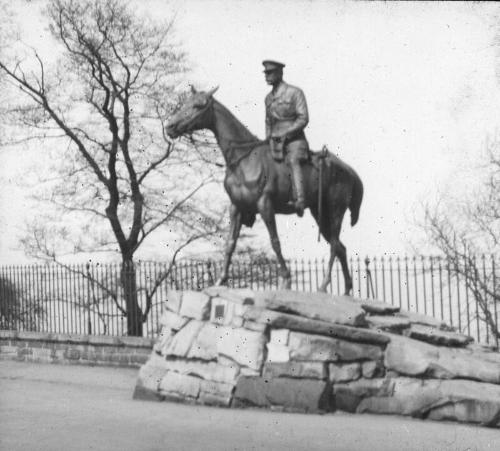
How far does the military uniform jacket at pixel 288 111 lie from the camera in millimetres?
12320

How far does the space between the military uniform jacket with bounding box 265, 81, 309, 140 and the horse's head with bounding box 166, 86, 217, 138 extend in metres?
0.94

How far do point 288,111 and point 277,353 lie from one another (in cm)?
366

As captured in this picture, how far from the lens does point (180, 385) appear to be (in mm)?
11805

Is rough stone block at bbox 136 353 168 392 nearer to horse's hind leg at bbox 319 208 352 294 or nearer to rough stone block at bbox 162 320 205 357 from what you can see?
rough stone block at bbox 162 320 205 357

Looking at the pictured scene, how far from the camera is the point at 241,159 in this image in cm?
1239

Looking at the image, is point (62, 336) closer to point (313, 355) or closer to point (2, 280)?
point (2, 280)

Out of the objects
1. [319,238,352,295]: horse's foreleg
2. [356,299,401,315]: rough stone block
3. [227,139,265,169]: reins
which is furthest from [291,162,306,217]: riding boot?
[356,299,401,315]: rough stone block

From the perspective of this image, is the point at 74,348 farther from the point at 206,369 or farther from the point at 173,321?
the point at 206,369

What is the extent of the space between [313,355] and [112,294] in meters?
9.63

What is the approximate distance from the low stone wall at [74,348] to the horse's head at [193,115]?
196 inches

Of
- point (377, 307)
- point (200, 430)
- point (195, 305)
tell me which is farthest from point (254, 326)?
point (377, 307)

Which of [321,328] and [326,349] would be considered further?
[321,328]

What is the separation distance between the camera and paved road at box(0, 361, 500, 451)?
28.8ft

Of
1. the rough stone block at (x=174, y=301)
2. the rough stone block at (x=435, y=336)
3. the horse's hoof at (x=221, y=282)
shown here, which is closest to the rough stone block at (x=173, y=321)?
the rough stone block at (x=174, y=301)
